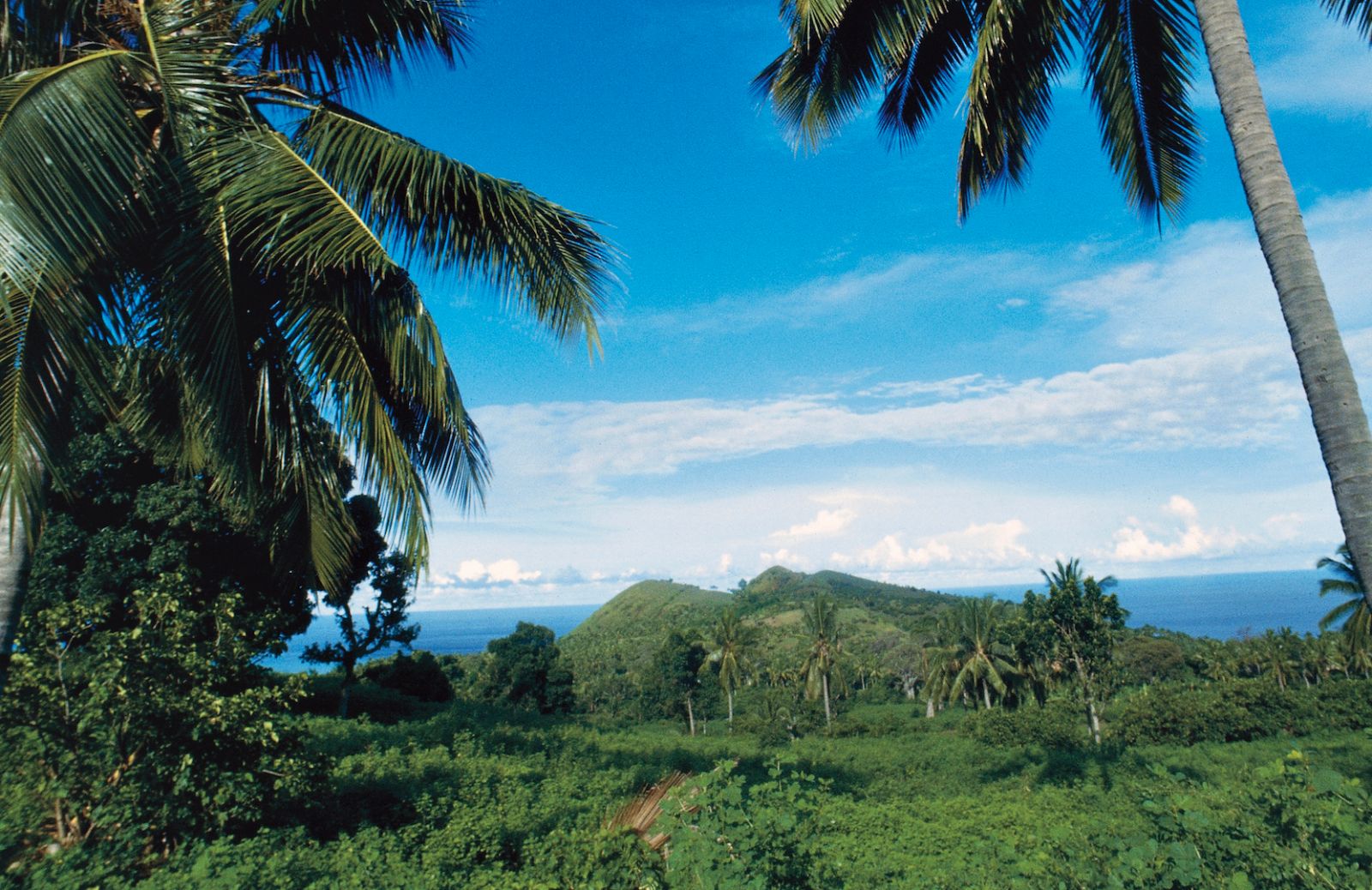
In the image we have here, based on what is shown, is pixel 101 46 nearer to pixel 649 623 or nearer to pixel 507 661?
pixel 507 661

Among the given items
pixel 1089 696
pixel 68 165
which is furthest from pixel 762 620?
pixel 68 165

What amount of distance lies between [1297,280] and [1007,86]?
2.85 m

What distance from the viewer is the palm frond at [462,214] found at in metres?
5.08

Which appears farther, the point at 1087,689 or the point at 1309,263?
the point at 1087,689

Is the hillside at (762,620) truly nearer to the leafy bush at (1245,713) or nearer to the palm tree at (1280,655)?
the leafy bush at (1245,713)

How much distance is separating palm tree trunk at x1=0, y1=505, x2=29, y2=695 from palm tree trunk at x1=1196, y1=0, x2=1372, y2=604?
6.20m

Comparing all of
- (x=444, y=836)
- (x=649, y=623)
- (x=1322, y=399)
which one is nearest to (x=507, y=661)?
(x=444, y=836)

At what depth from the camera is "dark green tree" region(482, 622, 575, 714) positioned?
41.5m

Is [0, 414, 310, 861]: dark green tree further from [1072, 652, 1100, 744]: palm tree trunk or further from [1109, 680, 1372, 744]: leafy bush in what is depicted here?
[1109, 680, 1372, 744]: leafy bush

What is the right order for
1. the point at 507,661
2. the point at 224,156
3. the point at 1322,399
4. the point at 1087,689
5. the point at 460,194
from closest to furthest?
the point at 1322,399 → the point at 224,156 → the point at 460,194 → the point at 1087,689 → the point at 507,661

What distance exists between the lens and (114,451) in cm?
1415

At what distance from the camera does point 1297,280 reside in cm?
336

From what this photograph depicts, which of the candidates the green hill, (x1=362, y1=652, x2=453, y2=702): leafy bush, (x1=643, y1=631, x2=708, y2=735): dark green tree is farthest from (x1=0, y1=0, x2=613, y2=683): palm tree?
the green hill

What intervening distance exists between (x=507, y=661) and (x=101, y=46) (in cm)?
4170
